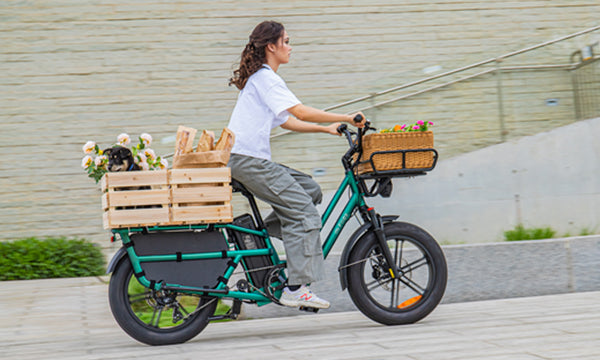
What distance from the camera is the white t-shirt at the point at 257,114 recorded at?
455cm

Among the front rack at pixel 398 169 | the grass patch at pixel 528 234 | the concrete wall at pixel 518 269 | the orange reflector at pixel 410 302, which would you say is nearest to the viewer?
the front rack at pixel 398 169

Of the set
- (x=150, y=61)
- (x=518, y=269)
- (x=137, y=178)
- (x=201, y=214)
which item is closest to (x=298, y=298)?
(x=201, y=214)

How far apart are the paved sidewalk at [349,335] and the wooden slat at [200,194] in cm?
86

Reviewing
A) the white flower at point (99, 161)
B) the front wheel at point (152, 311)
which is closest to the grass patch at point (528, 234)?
the front wheel at point (152, 311)

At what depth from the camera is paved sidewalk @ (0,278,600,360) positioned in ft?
Answer: 13.2

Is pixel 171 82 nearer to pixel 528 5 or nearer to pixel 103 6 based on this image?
pixel 103 6

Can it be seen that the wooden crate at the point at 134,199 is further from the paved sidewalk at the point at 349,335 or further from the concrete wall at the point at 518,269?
the concrete wall at the point at 518,269

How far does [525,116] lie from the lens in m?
8.48

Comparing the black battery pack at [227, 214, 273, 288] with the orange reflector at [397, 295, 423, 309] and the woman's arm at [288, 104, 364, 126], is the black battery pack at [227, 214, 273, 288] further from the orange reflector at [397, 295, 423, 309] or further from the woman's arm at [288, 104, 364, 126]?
the orange reflector at [397, 295, 423, 309]

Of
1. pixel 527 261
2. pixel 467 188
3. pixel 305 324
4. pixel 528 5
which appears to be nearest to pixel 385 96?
pixel 467 188

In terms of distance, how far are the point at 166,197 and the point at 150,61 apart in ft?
21.1

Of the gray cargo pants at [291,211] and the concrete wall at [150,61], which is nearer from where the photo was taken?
the gray cargo pants at [291,211]

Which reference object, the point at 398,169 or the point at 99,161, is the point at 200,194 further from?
the point at 398,169

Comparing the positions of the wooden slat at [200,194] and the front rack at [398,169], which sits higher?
the front rack at [398,169]
